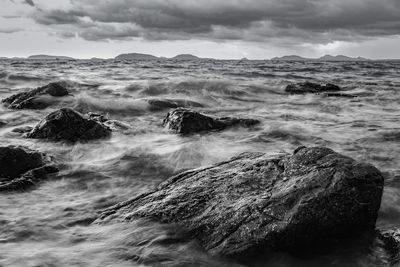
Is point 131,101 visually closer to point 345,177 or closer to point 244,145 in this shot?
point 244,145

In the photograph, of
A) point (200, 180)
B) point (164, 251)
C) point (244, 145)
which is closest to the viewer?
point (164, 251)

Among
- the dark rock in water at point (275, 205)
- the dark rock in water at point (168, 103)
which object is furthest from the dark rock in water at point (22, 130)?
the dark rock in water at point (275, 205)

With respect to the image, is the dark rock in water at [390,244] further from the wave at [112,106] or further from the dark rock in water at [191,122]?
the wave at [112,106]

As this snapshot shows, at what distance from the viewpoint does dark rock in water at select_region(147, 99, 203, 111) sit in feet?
50.3

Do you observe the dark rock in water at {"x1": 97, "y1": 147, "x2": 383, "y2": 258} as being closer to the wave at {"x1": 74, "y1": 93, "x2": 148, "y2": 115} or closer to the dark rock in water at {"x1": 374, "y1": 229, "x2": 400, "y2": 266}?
the dark rock in water at {"x1": 374, "y1": 229, "x2": 400, "y2": 266}

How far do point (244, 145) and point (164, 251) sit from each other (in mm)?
5401

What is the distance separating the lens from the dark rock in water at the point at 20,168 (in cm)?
617

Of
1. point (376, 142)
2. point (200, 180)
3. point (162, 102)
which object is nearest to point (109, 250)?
point (200, 180)

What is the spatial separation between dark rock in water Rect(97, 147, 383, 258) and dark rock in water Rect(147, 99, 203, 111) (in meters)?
10.3

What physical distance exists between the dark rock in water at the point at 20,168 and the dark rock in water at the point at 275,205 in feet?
6.05

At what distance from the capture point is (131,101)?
633 inches

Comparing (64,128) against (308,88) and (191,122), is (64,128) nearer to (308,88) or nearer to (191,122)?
(191,122)

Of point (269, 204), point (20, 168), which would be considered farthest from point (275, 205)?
point (20, 168)

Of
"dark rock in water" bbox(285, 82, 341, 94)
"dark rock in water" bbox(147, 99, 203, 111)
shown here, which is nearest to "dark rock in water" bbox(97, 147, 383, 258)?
"dark rock in water" bbox(147, 99, 203, 111)
